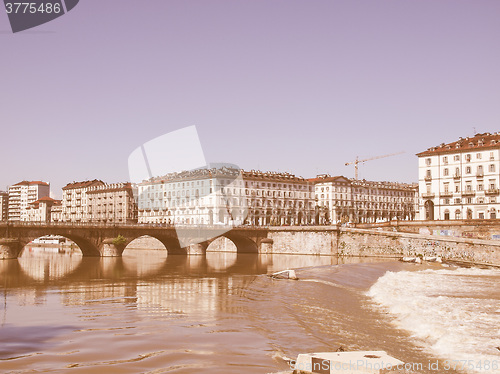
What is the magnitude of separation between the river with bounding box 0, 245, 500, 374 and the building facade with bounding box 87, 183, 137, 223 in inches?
5133

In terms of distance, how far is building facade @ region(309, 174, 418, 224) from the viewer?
140 meters

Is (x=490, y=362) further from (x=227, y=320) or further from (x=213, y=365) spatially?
(x=227, y=320)

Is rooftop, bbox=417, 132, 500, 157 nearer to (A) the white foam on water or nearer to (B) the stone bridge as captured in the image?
(B) the stone bridge

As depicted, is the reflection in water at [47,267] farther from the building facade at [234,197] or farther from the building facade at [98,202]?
the building facade at [98,202]

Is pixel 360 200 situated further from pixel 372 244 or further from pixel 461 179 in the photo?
pixel 372 244

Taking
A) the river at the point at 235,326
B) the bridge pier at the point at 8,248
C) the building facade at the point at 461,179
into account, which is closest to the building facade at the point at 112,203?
the bridge pier at the point at 8,248

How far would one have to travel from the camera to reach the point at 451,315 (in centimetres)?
1958

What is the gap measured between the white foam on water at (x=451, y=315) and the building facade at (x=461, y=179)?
47458 millimetres

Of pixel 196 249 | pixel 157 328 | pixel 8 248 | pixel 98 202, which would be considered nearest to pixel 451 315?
pixel 157 328

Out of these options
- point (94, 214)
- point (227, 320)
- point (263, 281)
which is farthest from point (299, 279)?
point (94, 214)

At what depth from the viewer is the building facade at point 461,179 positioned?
77.8 metres

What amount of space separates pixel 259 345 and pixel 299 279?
2009cm

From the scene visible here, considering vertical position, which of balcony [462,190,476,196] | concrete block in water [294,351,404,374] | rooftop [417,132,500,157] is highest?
rooftop [417,132,500,157]

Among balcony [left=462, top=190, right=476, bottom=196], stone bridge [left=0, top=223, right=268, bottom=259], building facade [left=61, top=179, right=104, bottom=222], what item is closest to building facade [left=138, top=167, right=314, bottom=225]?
stone bridge [left=0, top=223, right=268, bottom=259]
